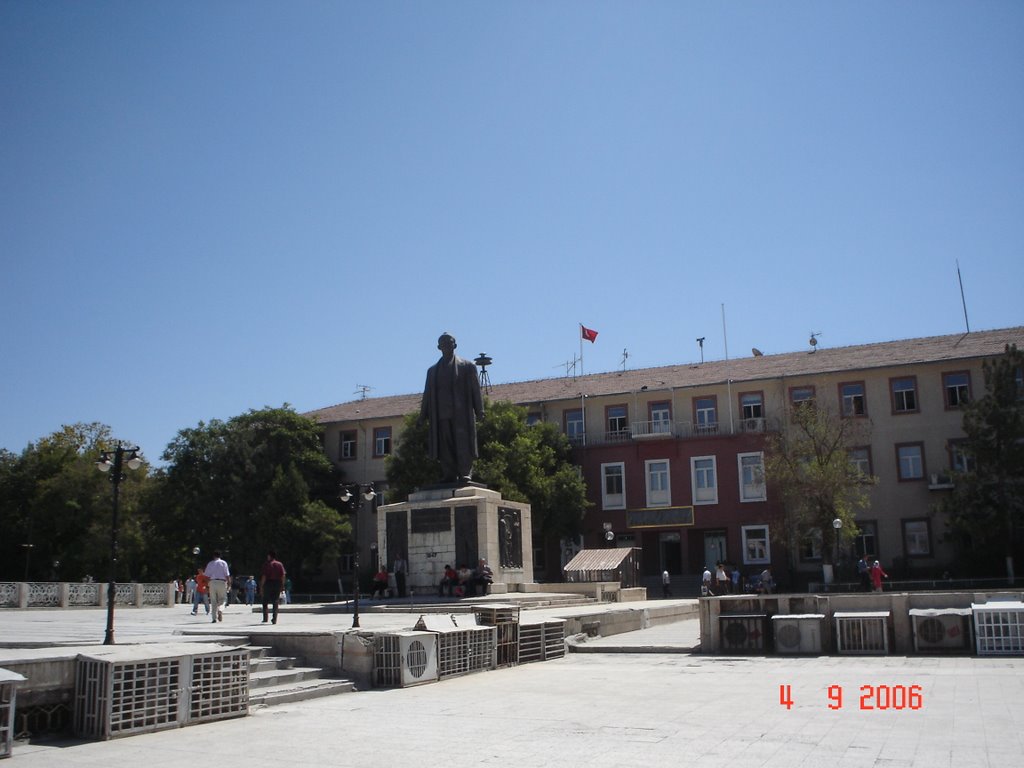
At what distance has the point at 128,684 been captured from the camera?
846 centimetres

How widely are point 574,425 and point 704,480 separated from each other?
7.72 meters

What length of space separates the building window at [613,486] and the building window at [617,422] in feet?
5.10

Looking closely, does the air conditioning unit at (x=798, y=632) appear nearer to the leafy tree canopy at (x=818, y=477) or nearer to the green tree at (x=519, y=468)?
the leafy tree canopy at (x=818, y=477)

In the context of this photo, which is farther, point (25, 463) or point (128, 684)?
point (25, 463)

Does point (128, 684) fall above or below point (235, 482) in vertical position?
below

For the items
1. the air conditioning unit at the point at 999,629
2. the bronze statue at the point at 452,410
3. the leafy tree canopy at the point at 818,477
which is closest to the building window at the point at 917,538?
the leafy tree canopy at the point at 818,477

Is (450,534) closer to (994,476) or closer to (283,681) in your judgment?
(283,681)

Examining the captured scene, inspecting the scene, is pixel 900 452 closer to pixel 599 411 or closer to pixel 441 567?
pixel 599 411

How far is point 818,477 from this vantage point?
38.0 meters

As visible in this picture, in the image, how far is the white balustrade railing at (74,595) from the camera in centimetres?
2791

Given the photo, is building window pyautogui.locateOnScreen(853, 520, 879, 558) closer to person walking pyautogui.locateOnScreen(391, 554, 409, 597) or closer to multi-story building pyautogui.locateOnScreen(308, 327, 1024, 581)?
multi-story building pyautogui.locateOnScreen(308, 327, 1024, 581)

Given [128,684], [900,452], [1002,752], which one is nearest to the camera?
[1002,752]

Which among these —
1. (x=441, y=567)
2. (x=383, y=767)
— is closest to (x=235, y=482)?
(x=441, y=567)

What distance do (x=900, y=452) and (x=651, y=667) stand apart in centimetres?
3207
